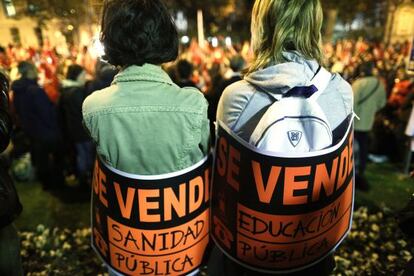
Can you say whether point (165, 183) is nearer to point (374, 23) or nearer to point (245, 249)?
point (245, 249)

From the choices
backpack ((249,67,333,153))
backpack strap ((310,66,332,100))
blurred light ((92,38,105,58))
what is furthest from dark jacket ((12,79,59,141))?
backpack strap ((310,66,332,100))

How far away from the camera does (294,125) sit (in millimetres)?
1562

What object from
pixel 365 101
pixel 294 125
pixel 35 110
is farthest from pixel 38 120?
pixel 365 101

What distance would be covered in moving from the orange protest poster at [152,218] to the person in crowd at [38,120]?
2951 millimetres

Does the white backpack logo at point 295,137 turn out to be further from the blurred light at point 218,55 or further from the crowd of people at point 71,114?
the blurred light at point 218,55

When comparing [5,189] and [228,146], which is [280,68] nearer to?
[228,146]

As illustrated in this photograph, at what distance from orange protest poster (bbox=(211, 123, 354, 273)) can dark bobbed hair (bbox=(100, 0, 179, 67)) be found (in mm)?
510

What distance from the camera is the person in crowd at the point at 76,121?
447cm

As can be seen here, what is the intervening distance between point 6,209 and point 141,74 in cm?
101

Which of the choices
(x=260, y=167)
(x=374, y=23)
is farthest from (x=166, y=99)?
(x=374, y=23)

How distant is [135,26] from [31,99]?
3.32 metres

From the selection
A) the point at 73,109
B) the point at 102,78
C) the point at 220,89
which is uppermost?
the point at 102,78

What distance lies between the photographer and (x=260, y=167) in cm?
165

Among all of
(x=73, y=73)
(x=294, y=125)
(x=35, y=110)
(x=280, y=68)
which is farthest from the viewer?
(x=73, y=73)
